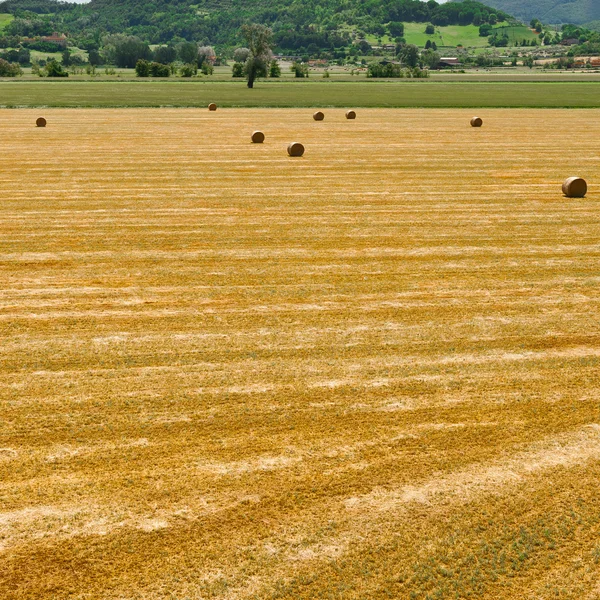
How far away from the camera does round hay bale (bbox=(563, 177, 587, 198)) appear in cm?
2085

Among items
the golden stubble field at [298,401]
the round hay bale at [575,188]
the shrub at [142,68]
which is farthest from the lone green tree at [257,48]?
the golden stubble field at [298,401]

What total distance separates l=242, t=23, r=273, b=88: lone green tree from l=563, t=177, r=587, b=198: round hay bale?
257ft

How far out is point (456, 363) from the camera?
9656 millimetres

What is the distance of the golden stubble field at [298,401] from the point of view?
595 cm

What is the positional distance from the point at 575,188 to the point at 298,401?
1499 centimetres

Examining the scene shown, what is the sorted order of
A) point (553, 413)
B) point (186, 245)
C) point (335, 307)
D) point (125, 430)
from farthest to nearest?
point (186, 245)
point (335, 307)
point (553, 413)
point (125, 430)

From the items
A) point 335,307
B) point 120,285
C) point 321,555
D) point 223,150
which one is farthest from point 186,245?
point 223,150

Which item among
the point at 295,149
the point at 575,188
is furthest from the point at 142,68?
the point at 575,188

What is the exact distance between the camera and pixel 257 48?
319ft

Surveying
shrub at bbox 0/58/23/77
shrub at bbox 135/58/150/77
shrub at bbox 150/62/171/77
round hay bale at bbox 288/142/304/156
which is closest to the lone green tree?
shrub at bbox 150/62/171/77

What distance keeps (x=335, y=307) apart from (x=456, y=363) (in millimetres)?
2618

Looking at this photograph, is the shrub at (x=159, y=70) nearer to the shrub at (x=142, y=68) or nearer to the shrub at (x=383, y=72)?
the shrub at (x=142, y=68)

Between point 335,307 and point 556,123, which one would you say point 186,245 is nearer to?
point 335,307

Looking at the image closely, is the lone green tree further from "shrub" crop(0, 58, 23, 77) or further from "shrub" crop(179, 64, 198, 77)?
"shrub" crop(0, 58, 23, 77)
